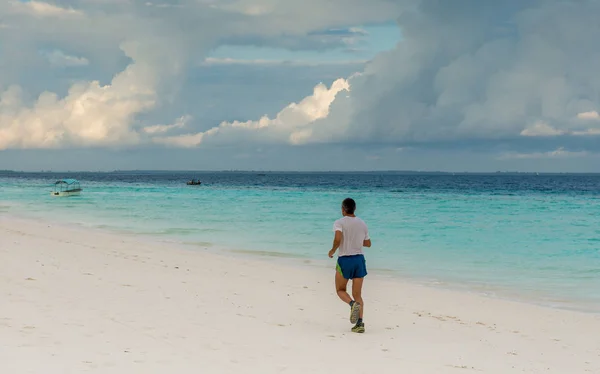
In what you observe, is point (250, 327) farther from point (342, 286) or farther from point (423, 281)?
point (423, 281)

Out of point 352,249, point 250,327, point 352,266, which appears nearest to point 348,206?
point 352,249

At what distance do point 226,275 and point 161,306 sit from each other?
16.1 feet

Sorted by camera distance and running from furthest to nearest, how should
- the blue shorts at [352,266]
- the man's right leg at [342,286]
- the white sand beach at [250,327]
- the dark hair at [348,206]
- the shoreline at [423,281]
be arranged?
the shoreline at [423,281] → the man's right leg at [342,286] → the blue shorts at [352,266] → the dark hair at [348,206] → the white sand beach at [250,327]

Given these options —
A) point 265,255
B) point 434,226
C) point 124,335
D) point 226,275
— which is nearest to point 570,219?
point 434,226

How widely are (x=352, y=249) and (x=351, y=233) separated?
0.27 m

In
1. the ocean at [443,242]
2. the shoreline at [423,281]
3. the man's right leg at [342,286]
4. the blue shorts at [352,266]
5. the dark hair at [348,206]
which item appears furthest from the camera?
the ocean at [443,242]

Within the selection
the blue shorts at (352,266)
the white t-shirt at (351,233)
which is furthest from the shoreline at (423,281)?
the white t-shirt at (351,233)

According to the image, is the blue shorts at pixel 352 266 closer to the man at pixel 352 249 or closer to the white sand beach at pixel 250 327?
the man at pixel 352 249

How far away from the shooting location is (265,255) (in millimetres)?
22609

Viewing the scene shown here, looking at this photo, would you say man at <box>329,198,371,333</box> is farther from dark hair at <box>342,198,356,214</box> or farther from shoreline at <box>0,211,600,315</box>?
shoreline at <box>0,211,600,315</box>

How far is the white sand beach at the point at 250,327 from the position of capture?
7.51 metres

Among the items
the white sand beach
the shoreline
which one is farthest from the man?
the shoreline

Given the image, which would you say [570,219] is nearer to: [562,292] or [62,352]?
[562,292]

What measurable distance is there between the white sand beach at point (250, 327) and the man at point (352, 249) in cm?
44
